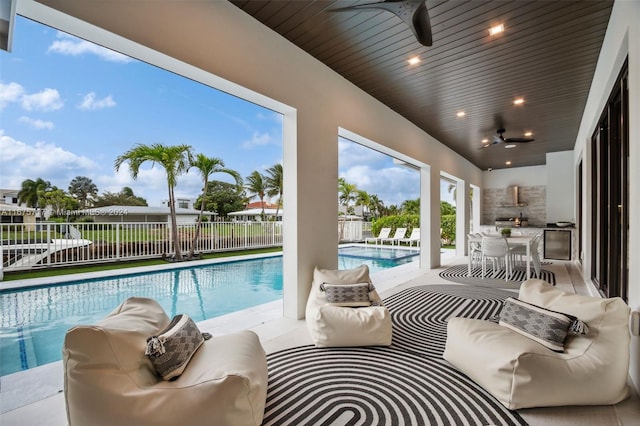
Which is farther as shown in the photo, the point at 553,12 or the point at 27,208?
the point at 27,208

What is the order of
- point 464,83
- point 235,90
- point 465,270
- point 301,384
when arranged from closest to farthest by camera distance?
point 301,384 → point 235,90 → point 464,83 → point 465,270

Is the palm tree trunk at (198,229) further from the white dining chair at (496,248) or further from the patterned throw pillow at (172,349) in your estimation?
the white dining chair at (496,248)

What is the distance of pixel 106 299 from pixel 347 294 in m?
3.84

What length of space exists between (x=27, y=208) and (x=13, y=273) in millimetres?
1932

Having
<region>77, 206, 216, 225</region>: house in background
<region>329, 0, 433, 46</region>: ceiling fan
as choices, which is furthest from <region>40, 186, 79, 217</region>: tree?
<region>329, 0, 433, 46</region>: ceiling fan

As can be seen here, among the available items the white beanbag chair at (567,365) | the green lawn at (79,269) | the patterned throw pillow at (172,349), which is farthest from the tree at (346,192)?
the patterned throw pillow at (172,349)

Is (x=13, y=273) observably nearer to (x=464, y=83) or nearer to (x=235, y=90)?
(x=235, y=90)

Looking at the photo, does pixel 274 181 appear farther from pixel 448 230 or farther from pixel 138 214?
pixel 448 230

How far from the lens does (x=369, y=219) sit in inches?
537

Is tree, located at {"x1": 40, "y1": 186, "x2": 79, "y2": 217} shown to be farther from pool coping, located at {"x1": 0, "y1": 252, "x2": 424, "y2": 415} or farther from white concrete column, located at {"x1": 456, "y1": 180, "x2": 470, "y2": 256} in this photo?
white concrete column, located at {"x1": 456, "y1": 180, "x2": 470, "y2": 256}

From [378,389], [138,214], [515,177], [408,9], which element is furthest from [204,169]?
[515,177]

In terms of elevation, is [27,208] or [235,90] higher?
[235,90]

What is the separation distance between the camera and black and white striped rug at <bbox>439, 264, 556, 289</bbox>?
206 inches

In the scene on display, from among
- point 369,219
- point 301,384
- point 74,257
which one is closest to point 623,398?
point 301,384
